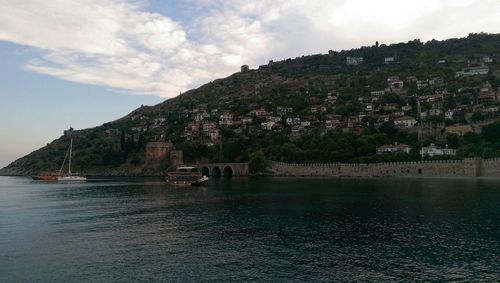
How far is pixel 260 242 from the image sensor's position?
20.6 meters

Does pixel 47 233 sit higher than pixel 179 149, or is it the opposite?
pixel 179 149

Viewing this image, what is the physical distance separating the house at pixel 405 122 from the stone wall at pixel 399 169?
19621 mm

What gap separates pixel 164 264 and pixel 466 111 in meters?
79.2

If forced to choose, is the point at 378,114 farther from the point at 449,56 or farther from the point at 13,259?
the point at 13,259

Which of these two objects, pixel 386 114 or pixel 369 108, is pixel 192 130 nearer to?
pixel 369 108

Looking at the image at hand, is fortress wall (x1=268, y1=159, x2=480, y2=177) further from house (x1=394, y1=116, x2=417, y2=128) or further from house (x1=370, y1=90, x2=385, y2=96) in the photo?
house (x1=370, y1=90, x2=385, y2=96)

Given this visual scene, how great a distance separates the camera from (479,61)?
124 meters

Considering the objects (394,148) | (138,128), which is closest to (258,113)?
(138,128)

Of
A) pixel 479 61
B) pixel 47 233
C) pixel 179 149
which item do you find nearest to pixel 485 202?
pixel 47 233

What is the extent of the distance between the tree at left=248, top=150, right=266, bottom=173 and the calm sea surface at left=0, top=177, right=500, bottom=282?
158 ft

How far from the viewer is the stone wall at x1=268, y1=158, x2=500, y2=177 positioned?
194 feet

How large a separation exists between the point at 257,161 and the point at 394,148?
24.0 metres

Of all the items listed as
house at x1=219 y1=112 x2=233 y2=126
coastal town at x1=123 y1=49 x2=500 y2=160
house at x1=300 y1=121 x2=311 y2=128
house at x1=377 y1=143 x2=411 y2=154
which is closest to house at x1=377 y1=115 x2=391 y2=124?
coastal town at x1=123 y1=49 x2=500 y2=160

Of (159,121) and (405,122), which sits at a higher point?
(159,121)
